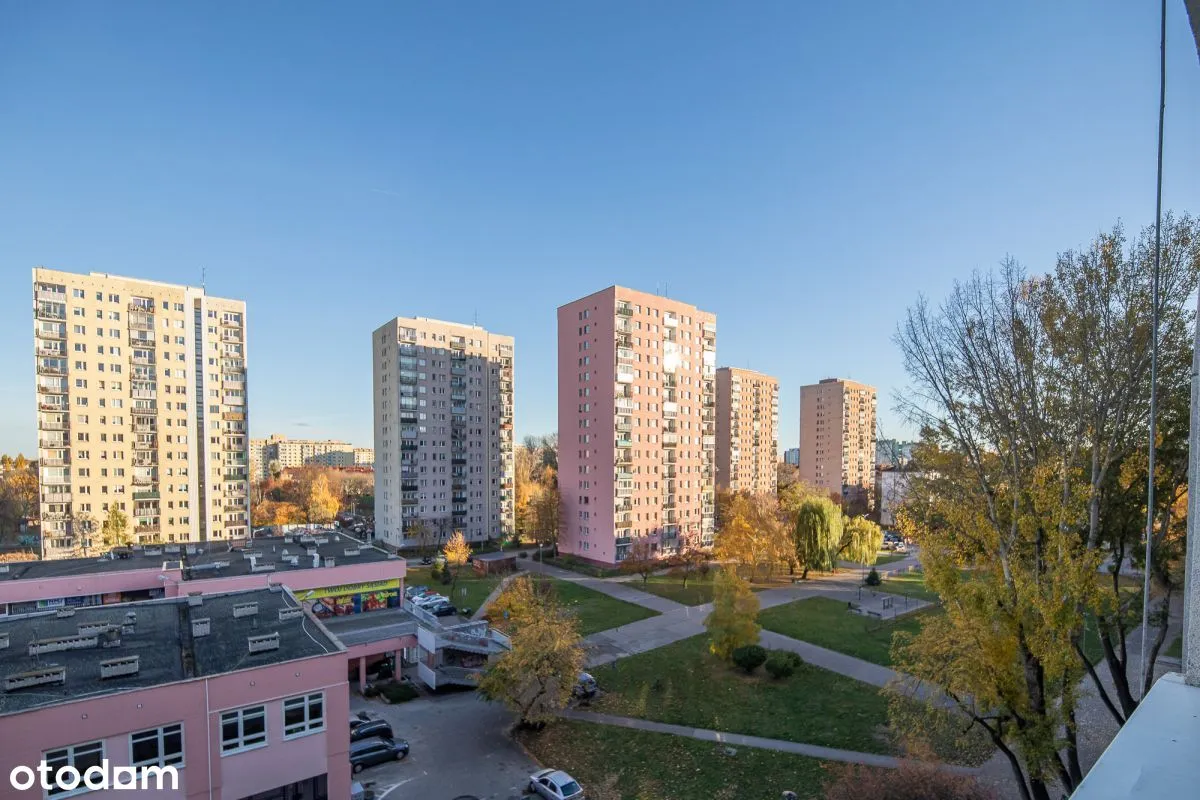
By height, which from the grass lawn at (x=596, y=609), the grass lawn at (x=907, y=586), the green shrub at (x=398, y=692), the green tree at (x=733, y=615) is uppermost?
the green tree at (x=733, y=615)

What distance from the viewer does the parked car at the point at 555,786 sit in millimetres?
14945

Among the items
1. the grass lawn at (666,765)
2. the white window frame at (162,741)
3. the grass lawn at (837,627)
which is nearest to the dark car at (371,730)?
the grass lawn at (666,765)

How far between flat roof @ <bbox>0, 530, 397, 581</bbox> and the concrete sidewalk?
13664 millimetres

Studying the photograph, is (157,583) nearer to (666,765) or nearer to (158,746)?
(158,746)

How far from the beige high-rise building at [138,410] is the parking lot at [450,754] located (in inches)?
1339

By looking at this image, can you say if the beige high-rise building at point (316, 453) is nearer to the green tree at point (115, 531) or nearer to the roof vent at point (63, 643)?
the green tree at point (115, 531)

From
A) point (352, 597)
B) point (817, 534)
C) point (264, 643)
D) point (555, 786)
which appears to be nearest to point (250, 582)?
point (352, 597)

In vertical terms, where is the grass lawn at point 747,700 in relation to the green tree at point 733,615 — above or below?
below

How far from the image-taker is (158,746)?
1169 cm

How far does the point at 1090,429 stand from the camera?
1215 centimetres

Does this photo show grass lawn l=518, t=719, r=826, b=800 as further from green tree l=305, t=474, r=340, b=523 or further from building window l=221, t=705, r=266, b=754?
green tree l=305, t=474, r=340, b=523

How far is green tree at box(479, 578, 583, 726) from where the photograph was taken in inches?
717

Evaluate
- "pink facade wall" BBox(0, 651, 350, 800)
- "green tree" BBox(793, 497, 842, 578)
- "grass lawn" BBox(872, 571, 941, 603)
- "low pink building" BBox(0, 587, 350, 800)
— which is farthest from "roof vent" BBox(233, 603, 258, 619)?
→ "grass lawn" BBox(872, 571, 941, 603)

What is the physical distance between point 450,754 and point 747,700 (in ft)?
36.6
